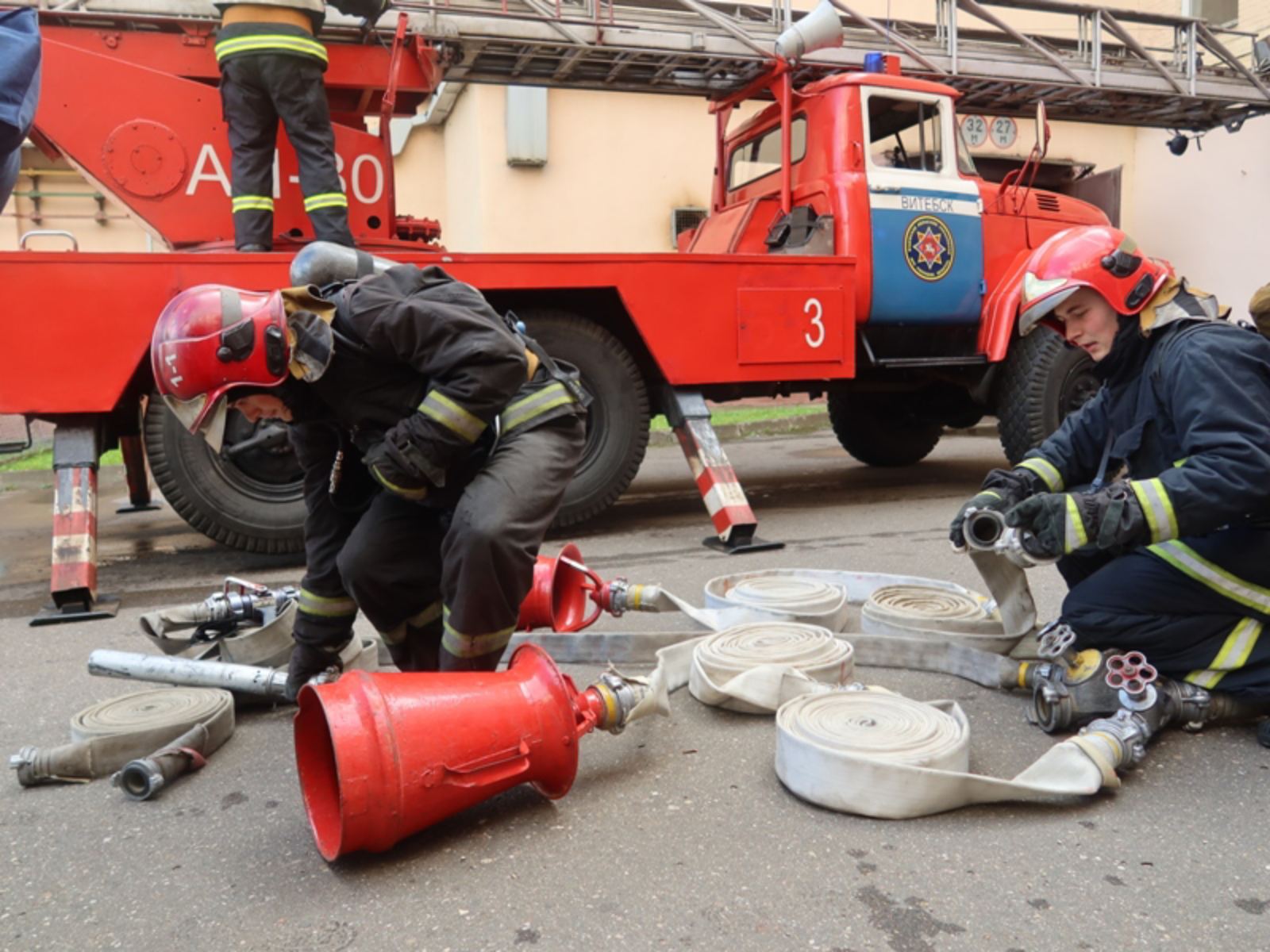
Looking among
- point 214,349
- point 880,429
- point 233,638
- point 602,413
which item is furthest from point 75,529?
point 880,429

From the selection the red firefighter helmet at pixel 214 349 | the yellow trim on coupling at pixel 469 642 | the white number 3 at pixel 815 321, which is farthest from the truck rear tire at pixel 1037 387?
the red firefighter helmet at pixel 214 349

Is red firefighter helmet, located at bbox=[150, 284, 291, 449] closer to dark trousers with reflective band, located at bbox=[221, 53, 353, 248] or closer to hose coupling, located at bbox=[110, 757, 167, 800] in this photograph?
hose coupling, located at bbox=[110, 757, 167, 800]

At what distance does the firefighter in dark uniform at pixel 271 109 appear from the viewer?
3.85 meters

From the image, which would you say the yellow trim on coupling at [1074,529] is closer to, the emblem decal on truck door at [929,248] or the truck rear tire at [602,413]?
the truck rear tire at [602,413]

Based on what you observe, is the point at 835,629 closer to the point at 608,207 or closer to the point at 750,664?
the point at 750,664

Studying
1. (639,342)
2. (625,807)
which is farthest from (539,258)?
(625,807)

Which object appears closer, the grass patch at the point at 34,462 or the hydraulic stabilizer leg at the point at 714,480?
the hydraulic stabilizer leg at the point at 714,480

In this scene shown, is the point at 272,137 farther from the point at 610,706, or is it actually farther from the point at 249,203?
the point at 610,706

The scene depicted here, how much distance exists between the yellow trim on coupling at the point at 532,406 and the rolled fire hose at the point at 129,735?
3.27 ft

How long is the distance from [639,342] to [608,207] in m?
6.34

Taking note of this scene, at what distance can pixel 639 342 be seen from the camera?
197 inches

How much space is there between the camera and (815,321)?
478 centimetres

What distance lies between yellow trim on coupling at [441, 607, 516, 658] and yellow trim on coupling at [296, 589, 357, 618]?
1.22 ft

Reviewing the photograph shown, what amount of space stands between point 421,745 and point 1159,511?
1568 millimetres
